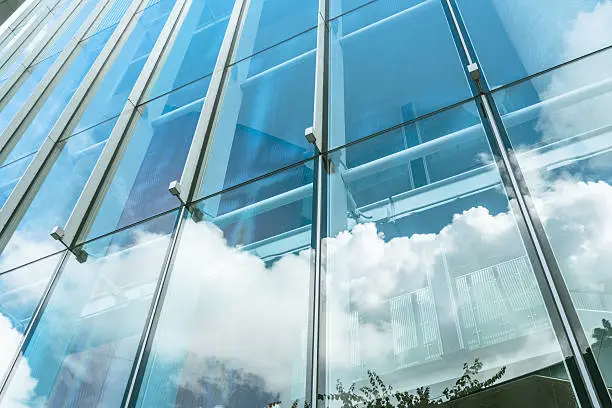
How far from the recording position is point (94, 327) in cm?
611

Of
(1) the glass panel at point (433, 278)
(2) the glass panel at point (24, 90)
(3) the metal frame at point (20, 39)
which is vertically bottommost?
(1) the glass panel at point (433, 278)

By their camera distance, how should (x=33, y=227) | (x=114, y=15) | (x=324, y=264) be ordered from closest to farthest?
(x=324, y=264), (x=33, y=227), (x=114, y=15)

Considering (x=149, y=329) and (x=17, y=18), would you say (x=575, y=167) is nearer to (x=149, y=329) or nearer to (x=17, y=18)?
(x=149, y=329)

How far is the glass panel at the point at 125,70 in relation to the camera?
9875 mm

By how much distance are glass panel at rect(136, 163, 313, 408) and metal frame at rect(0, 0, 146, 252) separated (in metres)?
3.61

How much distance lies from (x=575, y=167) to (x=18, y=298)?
6235 mm

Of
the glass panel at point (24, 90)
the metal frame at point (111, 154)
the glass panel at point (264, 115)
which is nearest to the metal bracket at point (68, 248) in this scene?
the metal frame at point (111, 154)

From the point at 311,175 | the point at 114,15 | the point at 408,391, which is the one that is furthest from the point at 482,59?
the point at 114,15

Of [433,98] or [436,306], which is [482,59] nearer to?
[433,98]

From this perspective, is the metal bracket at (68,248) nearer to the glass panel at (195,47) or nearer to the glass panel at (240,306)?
the glass panel at (240,306)

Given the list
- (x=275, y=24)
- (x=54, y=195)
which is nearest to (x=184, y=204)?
(x=54, y=195)

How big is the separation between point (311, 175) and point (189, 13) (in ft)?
20.8

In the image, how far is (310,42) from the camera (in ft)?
27.9

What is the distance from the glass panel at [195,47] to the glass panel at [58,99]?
2104 millimetres
